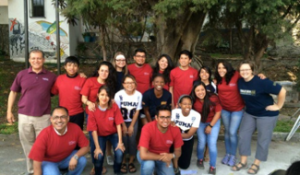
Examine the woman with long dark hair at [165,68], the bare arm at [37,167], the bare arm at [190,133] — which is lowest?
the bare arm at [37,167]

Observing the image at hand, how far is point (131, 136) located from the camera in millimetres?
4945

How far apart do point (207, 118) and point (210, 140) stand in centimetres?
34

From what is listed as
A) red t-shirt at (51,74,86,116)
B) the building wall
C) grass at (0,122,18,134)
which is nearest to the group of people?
red t-shirt at (51,74,86,116)

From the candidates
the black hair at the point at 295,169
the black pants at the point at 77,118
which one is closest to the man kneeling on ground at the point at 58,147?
the black pants at the point at 77,118

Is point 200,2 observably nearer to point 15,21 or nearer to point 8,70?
point 8,70

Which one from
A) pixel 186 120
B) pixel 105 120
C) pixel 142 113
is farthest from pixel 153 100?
pixel 105 120

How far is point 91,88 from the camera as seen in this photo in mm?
4773

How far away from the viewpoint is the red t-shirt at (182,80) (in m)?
5.31

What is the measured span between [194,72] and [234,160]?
159cm

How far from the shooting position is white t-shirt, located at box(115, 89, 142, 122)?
16.1ft

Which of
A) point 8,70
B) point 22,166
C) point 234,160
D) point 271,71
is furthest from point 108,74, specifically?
point 271,71

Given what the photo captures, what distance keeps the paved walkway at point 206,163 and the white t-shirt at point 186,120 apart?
0.75 metres

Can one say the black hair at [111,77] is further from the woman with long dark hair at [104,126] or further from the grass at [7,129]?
the grass at [7,129]

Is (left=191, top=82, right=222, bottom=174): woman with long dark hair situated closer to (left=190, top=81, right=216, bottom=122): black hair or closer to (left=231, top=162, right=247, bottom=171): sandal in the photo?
(left=190, top=81, right=216, bottom=122): black hair
